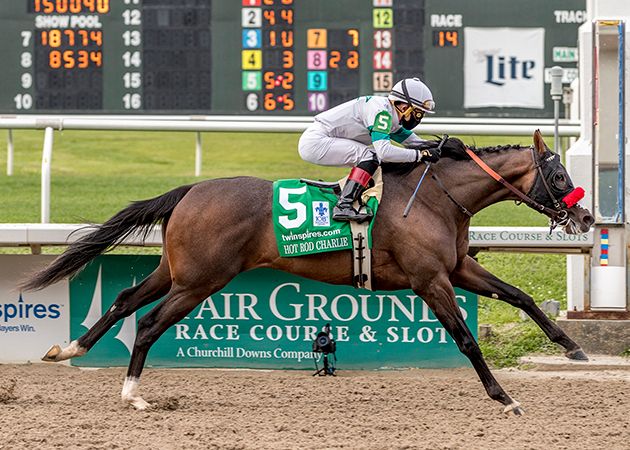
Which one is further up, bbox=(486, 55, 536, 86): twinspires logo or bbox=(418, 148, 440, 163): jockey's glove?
bbox=(486, 55, 536, 86): twinspires logo

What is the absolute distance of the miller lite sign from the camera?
37.6 feet

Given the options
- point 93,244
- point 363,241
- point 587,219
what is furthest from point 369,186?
point 93,244

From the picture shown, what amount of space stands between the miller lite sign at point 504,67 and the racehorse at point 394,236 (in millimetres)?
5695

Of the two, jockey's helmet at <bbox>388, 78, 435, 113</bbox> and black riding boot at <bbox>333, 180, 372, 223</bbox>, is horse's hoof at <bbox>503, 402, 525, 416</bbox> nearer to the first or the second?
black riding boot at <bbox>333, 180, 372, 223</bbox>

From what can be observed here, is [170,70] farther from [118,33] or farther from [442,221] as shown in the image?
[442,221]

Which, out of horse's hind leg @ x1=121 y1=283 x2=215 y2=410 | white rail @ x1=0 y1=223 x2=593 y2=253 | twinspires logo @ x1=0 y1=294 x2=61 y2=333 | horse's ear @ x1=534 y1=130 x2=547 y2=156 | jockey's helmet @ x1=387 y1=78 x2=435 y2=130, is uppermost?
jockey's helmet @ x1=387 y1=78 x2=435 y2=130

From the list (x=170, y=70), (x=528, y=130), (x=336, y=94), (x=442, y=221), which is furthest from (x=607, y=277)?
(x=170, y=70)

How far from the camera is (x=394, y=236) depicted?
5.76 metres

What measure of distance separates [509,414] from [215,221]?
1766 mm

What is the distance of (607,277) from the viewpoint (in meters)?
7.19

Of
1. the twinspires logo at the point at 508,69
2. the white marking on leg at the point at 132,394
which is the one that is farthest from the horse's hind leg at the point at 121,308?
the twinspires logo at the point at 508,69

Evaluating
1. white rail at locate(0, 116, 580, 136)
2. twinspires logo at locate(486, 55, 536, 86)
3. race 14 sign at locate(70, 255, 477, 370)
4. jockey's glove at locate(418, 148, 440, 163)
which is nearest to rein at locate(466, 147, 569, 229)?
jockey's glove at locate(418, 148, 440, 163)

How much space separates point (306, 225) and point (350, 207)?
245 mm

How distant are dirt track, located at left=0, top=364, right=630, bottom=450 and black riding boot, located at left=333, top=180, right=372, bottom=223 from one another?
97 cm
